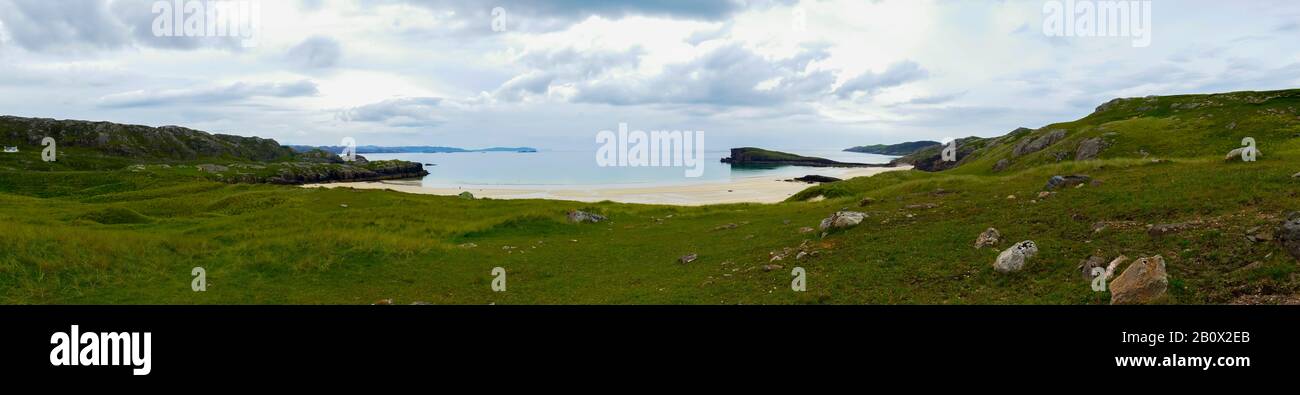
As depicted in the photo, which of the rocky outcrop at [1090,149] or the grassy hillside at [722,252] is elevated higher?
the rocky outcrop at [1090,149]

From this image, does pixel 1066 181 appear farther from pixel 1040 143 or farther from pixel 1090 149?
pixel 1040 143

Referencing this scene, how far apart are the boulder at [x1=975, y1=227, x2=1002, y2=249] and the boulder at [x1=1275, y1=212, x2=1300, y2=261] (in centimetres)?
705

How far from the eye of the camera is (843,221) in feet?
94.0

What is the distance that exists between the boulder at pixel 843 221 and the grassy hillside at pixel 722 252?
0.73 metres

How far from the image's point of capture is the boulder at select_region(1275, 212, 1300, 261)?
44.8 ft

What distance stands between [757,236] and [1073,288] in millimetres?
17851

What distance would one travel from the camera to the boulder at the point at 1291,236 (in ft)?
44.8

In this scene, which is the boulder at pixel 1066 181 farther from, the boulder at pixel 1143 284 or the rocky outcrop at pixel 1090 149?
the rocky outcrop at pixel 1090 149

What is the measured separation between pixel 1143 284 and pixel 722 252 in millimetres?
16863

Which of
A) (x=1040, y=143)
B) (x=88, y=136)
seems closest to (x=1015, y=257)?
(x=1040, y=143)

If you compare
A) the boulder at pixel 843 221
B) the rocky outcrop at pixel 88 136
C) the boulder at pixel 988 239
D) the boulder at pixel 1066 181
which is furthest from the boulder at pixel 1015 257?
the rocky outcrop at pixel 88 136

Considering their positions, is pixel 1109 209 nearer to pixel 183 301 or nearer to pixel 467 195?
pixel 183 301
